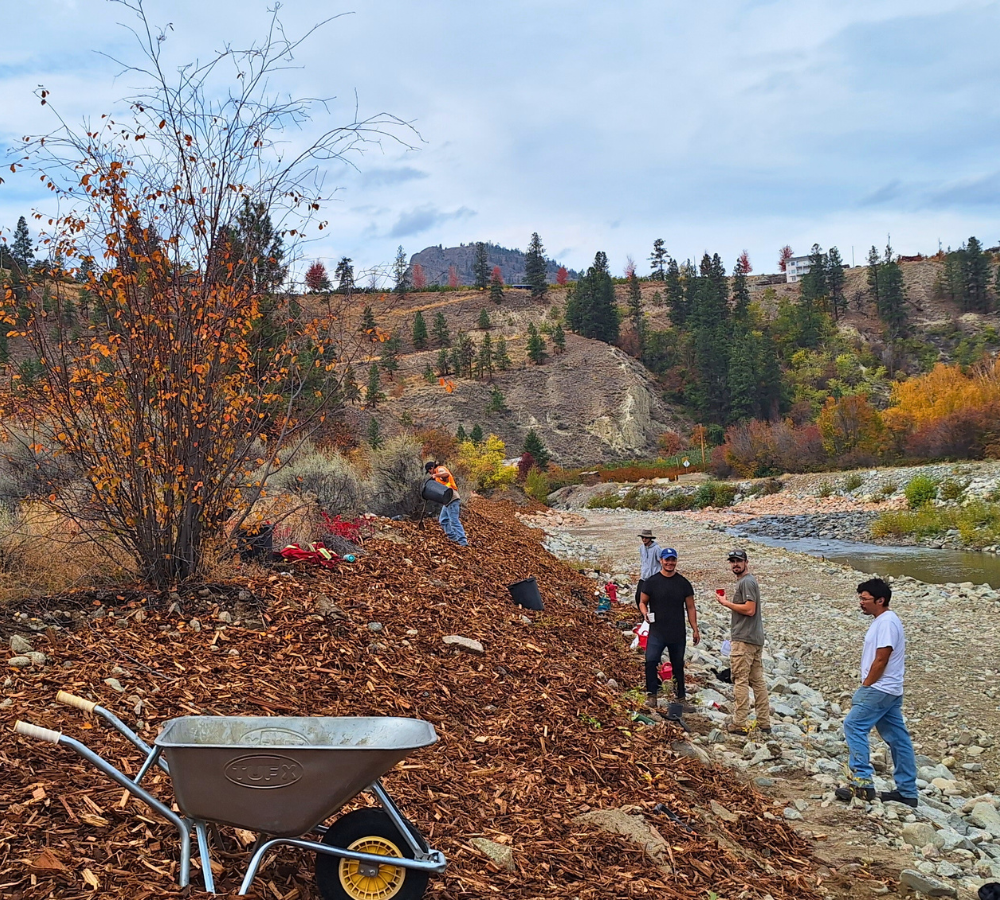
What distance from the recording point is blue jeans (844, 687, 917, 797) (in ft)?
19.4

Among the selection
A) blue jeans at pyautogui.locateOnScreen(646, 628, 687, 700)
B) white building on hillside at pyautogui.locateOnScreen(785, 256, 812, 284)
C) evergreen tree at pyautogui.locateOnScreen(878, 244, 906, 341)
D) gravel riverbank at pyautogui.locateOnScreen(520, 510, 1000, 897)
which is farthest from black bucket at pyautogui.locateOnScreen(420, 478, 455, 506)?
white building on hillside at pyautogui.locateOnScreen(785, 256, 812, 284)

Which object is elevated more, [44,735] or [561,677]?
[44,735]

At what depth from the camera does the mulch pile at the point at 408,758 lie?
3246 millimetres

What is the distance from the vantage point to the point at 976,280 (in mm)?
86500

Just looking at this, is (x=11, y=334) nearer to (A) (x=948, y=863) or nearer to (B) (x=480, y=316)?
(A) (x=948, y=863)

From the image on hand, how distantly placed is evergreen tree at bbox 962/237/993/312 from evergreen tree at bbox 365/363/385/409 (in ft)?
224

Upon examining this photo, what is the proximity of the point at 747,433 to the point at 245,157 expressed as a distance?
46196 mm

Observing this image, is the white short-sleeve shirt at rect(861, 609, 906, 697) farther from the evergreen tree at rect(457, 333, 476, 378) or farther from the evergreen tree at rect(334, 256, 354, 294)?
the evergreen tree at rect(457, 333, 476, 378)

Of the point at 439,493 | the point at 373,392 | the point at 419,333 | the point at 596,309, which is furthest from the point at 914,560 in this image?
the point at 596,309

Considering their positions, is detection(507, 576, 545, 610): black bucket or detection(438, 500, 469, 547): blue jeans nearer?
detection(507, 576, 545, 610): black bucket

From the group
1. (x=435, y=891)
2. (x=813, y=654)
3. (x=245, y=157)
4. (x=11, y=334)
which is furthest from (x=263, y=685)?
(x=813, y=654)

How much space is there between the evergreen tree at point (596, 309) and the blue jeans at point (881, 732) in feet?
245

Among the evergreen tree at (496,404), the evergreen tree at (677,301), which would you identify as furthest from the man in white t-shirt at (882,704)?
the evergreen tree at (677,301)

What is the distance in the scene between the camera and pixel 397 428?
54156 mm
